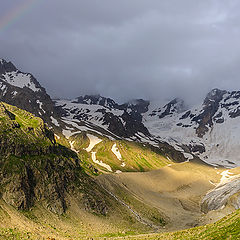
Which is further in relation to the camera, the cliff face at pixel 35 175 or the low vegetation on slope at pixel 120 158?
the low vegetation on slope at pixel 120 158

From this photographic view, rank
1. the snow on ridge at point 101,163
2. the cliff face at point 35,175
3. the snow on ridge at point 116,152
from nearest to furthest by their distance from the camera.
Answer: the cliff face at point 35,175 → the snow on ridge at point 101,163 → the snow on ridge at point 116,152

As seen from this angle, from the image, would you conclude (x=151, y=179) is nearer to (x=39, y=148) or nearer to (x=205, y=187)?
(x=205, y=187)

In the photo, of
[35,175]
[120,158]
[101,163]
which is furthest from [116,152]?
[35,175]

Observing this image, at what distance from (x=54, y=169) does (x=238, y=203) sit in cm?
6359

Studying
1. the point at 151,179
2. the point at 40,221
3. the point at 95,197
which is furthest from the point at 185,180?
the point at 40,221

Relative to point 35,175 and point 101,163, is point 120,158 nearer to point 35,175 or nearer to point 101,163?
point 101,163

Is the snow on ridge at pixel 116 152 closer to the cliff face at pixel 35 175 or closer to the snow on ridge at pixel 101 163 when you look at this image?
the snow on ridge at pixel 101 163

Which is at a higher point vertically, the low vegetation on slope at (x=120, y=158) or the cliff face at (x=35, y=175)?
the cliff face at (x=35, y=175)

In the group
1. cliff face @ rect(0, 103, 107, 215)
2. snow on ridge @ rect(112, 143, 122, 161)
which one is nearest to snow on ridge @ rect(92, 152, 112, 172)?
snow on ridge @ rect(112, 143, 122, 161)

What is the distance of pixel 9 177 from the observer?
6031 centimetres

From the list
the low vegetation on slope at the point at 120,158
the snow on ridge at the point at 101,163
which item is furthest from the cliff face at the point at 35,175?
the low vegetation on slope at the point at 120,158

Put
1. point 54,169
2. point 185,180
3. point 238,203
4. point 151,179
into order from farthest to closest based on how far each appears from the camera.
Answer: point 185,180 < point 151,179 < point 238,203 < point 54,169

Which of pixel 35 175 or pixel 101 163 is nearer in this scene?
pixel 35 175

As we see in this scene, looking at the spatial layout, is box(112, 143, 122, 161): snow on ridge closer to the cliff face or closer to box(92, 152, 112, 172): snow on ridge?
box(92, 152, 112, 172): snow on ridge
